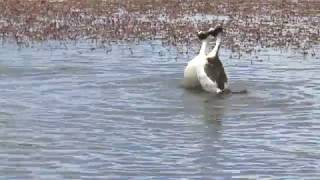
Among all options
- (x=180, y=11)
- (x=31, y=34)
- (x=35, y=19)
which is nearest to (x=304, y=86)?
(x=31, y=34)

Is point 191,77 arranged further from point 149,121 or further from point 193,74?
point 149,121

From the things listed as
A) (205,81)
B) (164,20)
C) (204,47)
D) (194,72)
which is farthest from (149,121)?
(164,20)

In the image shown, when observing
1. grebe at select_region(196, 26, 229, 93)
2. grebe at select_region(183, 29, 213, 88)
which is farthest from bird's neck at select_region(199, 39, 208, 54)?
grebe at select_region(196, 26, 229, 93)

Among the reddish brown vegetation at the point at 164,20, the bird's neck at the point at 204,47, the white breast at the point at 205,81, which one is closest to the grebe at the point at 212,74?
the white breast at the point at 205,81

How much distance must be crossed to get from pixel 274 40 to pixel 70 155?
14111mm

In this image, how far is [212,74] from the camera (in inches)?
604

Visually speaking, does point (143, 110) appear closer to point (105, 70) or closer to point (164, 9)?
point (105, 70)

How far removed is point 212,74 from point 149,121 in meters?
3.43

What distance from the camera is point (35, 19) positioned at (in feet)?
90.5

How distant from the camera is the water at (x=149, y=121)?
31.1 ft

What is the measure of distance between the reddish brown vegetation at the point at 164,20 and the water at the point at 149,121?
4.40 meters

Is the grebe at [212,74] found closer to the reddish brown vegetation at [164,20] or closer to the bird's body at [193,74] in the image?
the bird's body at [193,74]

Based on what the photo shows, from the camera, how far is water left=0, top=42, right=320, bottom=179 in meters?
9.48

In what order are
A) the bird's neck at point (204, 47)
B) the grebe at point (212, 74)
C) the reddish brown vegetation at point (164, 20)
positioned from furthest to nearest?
the reddish brown vegetation at point (164, 20), the bird's neck at point (204, 47), the grebe at point (212, 74)
